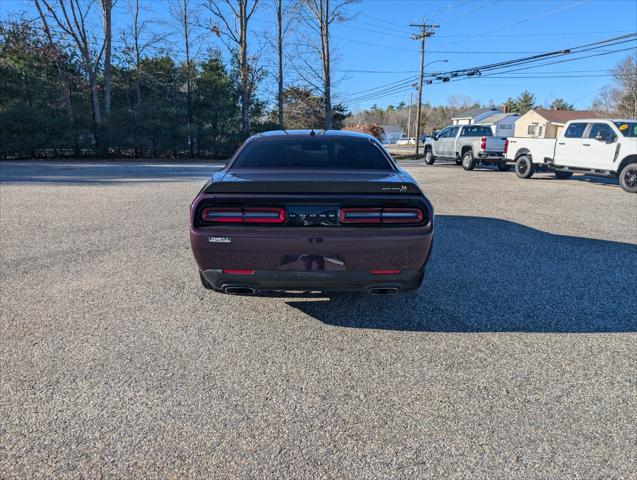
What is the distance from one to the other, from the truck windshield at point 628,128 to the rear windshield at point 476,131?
763 centimetres

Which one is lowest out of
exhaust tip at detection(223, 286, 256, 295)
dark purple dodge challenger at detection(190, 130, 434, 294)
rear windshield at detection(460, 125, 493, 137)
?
exhaust tip at detection(223, 286, 256, 295)

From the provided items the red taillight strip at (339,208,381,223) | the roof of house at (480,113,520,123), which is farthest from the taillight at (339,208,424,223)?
the roof of house at (480,113,520,123)

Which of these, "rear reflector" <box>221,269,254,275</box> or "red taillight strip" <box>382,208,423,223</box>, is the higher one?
"red taillight strip" <box>382,208,423,223</box>

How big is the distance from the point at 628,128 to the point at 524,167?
3.48 meters

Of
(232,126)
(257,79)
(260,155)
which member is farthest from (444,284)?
(257,79)

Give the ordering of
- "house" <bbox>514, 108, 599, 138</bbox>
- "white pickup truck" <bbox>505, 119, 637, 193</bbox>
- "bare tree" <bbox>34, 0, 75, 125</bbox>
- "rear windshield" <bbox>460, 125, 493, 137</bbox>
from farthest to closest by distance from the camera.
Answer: "house" <bbox>514, 108, 599, 138</bbox> < "bare tree" <bbox>34, 0, 75, 125</bbox> < "rear windshield" <bbox>460, 125, 493, 137</bbox> < "white pickup truck" <bbox>505, 119, 637, 193</bbox>

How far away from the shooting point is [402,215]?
2.89 m

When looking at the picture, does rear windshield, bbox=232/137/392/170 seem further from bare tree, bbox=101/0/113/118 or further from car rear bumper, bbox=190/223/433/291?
bare tree, bbox=101/0/113/118

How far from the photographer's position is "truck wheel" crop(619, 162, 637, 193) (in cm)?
1105

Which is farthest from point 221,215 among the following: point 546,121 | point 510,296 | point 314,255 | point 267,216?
point 546,121

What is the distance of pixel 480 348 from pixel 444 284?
1310 mm

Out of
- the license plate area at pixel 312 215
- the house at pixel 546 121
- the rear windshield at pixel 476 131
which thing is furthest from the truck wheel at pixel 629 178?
the house at pixel 546 121

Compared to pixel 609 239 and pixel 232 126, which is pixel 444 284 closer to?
pixel 609 239

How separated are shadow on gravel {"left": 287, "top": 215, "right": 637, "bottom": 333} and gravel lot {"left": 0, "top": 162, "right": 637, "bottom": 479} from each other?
0.08 feet
